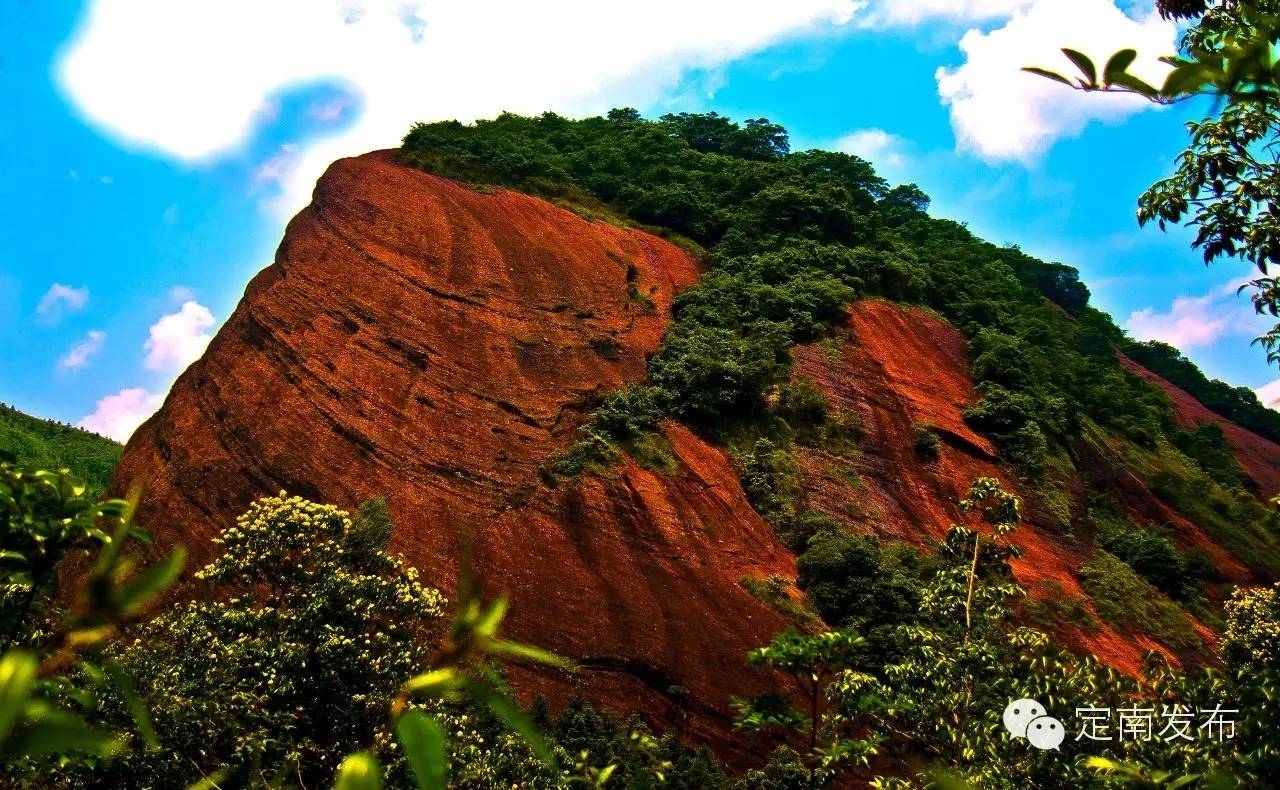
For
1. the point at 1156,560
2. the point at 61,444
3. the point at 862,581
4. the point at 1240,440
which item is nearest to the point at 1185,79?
the point at 862,581

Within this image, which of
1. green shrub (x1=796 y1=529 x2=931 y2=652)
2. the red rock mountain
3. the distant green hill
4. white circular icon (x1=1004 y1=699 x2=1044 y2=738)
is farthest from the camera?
the distant green hill

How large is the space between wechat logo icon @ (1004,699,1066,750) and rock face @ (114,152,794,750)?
9616 millimetres

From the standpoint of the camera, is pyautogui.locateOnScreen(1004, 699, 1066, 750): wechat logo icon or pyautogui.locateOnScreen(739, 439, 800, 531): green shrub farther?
pyautogui.locateOnScreen(739, 439, 800, 531): green shrub

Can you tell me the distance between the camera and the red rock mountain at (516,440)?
1588 centimetres

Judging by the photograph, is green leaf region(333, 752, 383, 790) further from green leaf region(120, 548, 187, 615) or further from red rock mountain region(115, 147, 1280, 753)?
red rock mountain region(115, 147, 1280, 753)

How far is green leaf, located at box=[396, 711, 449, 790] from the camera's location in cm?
72

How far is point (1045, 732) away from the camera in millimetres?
5461

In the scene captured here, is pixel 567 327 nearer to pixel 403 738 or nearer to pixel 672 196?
pixel 672 196

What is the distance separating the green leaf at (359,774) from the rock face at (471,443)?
14.5m

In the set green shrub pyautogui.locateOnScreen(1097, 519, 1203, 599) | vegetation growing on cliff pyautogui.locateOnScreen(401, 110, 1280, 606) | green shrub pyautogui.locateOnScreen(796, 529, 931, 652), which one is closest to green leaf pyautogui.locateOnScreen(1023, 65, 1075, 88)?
green shrub pyautogui.locateOnScreen(796, 529, 931, 652)

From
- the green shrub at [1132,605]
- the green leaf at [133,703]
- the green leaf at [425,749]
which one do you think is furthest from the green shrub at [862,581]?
the green leaf at [425,749]

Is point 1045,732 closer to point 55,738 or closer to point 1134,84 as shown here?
point 1134,84

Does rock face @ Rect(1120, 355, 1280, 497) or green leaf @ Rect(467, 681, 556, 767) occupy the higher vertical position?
rock face @ Rect(1120, 355, 1280, 497)

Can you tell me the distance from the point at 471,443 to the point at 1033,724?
1450cm
